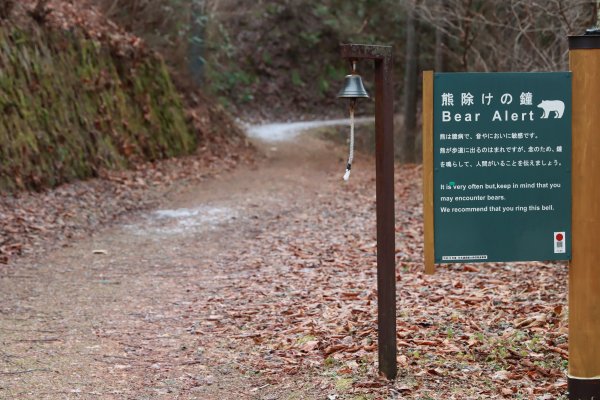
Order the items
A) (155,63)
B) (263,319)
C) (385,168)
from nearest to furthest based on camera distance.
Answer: (385,168) → (263,319) → (155,63)

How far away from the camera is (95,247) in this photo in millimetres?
10992

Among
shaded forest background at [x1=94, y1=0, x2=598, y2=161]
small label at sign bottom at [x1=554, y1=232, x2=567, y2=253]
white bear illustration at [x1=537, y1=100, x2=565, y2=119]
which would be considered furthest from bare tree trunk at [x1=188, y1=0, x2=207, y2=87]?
small label at sign bottom at [x1=554, y1=232, x2=567, y2=253]

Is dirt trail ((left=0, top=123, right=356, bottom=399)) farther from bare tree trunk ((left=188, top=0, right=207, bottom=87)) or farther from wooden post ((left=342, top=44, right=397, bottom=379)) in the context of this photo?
bare tree trunk ((left=188, top=0, right=207, bottom=87))

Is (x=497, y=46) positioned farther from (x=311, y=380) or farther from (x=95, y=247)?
(x=311, y=380)

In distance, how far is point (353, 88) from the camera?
525 centimetres

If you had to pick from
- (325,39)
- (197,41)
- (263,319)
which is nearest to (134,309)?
(263,319)

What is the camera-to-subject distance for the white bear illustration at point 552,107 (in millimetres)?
4742

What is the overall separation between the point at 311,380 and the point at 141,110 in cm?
1498

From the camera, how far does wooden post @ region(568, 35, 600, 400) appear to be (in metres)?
4.71

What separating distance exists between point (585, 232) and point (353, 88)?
5.81 feet

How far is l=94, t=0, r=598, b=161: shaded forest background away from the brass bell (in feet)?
22.8

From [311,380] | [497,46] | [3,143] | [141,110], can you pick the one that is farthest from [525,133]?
[141,110]

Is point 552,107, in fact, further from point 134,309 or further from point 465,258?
point 134,309

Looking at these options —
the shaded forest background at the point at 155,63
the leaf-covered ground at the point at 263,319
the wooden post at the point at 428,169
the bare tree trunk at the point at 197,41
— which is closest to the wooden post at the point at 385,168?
the wooden post at the point at 428,169
